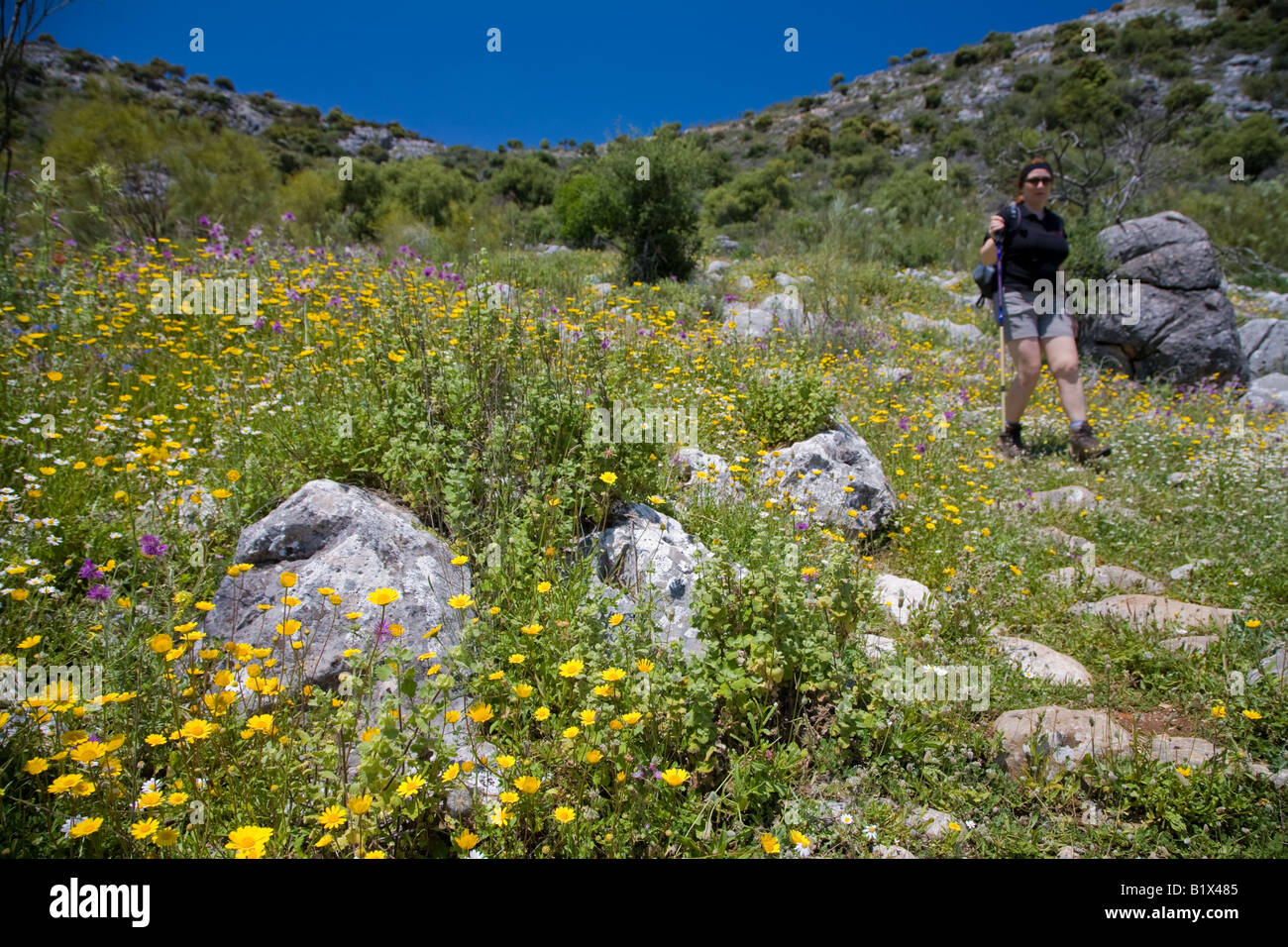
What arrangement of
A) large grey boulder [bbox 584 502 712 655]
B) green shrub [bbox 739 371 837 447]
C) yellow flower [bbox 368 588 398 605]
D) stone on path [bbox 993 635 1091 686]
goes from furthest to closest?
1. green shrub [bbox 739 371 837 447]
2. stone on path [bbox 993 635 1091 686]
3. large grey boulder [bbox 584 502 712 655]
4. yellow flower [bbox 368 588 398 605]

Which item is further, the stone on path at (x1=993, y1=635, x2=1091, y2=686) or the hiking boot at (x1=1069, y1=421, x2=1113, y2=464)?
the hiking boot at (x1=1069, y1=421, x2=1113, y2=464)

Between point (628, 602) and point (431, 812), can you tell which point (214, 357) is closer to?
point (628, 602)

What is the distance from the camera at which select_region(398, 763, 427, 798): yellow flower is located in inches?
60.0

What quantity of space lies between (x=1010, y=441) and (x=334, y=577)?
5.95m

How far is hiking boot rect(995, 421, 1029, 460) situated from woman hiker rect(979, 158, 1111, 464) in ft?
0.05

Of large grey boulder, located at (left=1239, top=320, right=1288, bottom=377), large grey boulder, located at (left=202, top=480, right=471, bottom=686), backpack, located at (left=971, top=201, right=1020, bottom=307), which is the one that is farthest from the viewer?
large grey boulder, located at (left=1239, top=320, right=1288, bottom=377)

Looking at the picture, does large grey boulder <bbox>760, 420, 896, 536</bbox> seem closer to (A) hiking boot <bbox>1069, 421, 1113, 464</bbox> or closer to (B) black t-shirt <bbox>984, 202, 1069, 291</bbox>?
(A) hiking boot <bbox>1069, 421, 1113, 464</bbox>

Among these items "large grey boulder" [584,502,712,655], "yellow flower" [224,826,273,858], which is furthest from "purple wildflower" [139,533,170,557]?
"large grey boulder" [584,502,712,655]

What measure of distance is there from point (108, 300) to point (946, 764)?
6675 mm

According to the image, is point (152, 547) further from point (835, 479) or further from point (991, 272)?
point (991, 272)

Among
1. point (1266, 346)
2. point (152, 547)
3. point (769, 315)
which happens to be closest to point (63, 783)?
point (152, 547)

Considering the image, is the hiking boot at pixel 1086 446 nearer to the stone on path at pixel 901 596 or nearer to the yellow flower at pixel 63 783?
the stone on path at pixel 901 596

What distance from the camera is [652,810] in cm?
181
